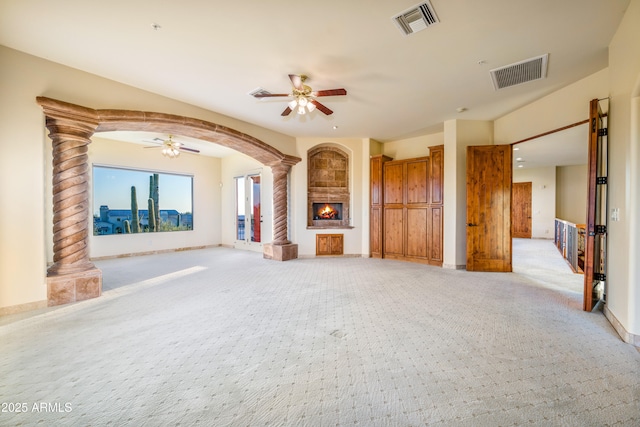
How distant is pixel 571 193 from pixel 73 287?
15.3 m

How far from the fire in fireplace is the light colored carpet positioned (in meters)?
3.52

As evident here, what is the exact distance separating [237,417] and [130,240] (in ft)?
24.7

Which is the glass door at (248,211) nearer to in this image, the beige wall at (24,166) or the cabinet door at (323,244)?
the cabinet door at (323,244)

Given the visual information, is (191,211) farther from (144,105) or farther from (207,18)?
(207,18)

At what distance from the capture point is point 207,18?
8.67 feet

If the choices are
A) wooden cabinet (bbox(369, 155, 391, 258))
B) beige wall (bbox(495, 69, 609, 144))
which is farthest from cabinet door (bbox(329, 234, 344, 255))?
beige wall (bbox(495, 69, 609, 144))

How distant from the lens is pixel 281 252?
21.9 feet

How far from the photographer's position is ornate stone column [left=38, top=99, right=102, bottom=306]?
3586mm

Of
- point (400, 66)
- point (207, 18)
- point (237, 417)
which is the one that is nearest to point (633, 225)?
point (400, 66)

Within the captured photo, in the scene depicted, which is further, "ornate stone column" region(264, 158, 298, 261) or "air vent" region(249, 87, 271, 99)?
"ornate stone column" region(264, 158, 298, 261)

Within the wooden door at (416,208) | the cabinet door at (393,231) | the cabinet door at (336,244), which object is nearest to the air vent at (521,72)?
the wooden door at (416,208)

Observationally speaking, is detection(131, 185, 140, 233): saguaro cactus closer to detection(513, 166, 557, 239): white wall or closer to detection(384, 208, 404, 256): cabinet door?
detection(384, 208, 404, 256): cabinet door

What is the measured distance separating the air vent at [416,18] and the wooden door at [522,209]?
1119cm

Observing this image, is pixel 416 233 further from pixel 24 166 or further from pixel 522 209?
pixel 522 209
